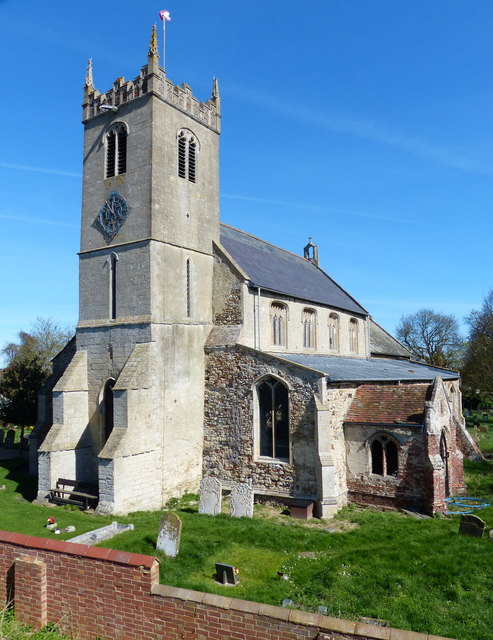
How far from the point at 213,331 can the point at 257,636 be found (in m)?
15.6

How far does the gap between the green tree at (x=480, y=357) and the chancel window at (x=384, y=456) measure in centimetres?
3591

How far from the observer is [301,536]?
1478cm

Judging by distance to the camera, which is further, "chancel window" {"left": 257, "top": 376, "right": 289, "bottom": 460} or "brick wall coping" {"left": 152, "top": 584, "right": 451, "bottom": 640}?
"chancel window" {"left": 257, "top": 376, "right": 289, "bottom": 460}

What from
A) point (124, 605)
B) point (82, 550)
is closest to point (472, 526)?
point (124, 605)

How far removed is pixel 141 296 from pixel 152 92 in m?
8.72

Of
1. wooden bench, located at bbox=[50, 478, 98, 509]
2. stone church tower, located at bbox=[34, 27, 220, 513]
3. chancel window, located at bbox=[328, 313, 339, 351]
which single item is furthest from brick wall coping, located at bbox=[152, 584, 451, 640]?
chancel window, located at bbox=[328, 313, 339, 351]

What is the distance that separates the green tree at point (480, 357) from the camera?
50.8 metres

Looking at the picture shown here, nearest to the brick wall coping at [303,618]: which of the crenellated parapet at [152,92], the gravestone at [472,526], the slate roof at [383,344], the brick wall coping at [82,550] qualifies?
the brick wall coping at [82,550]

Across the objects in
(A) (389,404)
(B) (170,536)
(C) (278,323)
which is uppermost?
(C) (278,323)

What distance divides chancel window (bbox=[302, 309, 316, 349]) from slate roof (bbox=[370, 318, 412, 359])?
9.79 m

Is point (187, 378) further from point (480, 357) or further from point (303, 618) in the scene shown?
point (480, 357)

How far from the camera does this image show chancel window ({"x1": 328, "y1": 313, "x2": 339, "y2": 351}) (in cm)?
3038

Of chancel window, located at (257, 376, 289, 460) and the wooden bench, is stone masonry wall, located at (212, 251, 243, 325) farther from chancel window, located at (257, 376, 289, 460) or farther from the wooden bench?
the wooden bench

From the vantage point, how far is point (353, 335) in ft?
110
